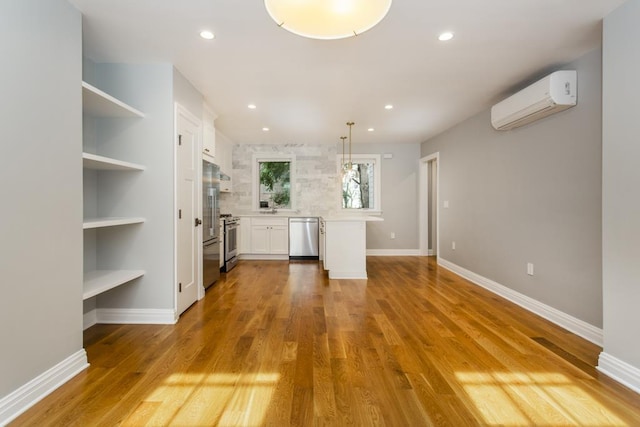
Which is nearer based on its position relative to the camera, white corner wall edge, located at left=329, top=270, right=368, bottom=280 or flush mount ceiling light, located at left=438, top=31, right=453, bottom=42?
flush mount ceiling light, located at left=438, top=31, right=453, bottom=42

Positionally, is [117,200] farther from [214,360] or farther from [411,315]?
[411,315]

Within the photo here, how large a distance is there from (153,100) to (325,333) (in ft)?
8.67

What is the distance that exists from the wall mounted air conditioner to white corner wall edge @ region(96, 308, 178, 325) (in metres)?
3.94

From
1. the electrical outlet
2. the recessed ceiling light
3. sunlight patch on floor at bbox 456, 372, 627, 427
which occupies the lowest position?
sunlight patch on floor at bbox 456, 372, 627, 427

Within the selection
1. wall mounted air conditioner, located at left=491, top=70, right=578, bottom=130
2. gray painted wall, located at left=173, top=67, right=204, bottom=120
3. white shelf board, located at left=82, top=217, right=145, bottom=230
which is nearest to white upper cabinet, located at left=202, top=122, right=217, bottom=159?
gray painted wall, located at left=173, top=67, right=204, bottom=120

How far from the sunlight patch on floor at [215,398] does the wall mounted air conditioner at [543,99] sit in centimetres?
321

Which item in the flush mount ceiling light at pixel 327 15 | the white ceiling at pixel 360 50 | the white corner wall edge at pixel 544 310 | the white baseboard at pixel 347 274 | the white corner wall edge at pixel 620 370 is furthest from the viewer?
the white baseboard at pixel 347 274

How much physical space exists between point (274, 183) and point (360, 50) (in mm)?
4243

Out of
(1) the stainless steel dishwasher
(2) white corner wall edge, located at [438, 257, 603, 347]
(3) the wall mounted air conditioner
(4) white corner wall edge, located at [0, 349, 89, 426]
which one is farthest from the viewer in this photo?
(1) the stainless steel dishwasher

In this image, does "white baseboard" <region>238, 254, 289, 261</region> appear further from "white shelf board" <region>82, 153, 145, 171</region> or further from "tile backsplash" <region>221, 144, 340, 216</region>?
"white shelf board" <region>82, 153, 145, 171</region>

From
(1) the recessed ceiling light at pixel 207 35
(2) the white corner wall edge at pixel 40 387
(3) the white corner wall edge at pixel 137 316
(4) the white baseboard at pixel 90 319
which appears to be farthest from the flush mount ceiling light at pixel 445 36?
(4) the white baseboard at pixel 90 319

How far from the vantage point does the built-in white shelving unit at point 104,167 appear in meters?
2.15

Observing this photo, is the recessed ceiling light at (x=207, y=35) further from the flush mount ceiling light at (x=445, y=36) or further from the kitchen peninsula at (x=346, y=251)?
the kitchen peninsula at (x=346, y=251)

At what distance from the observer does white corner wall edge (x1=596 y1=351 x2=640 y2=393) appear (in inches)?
69.7
